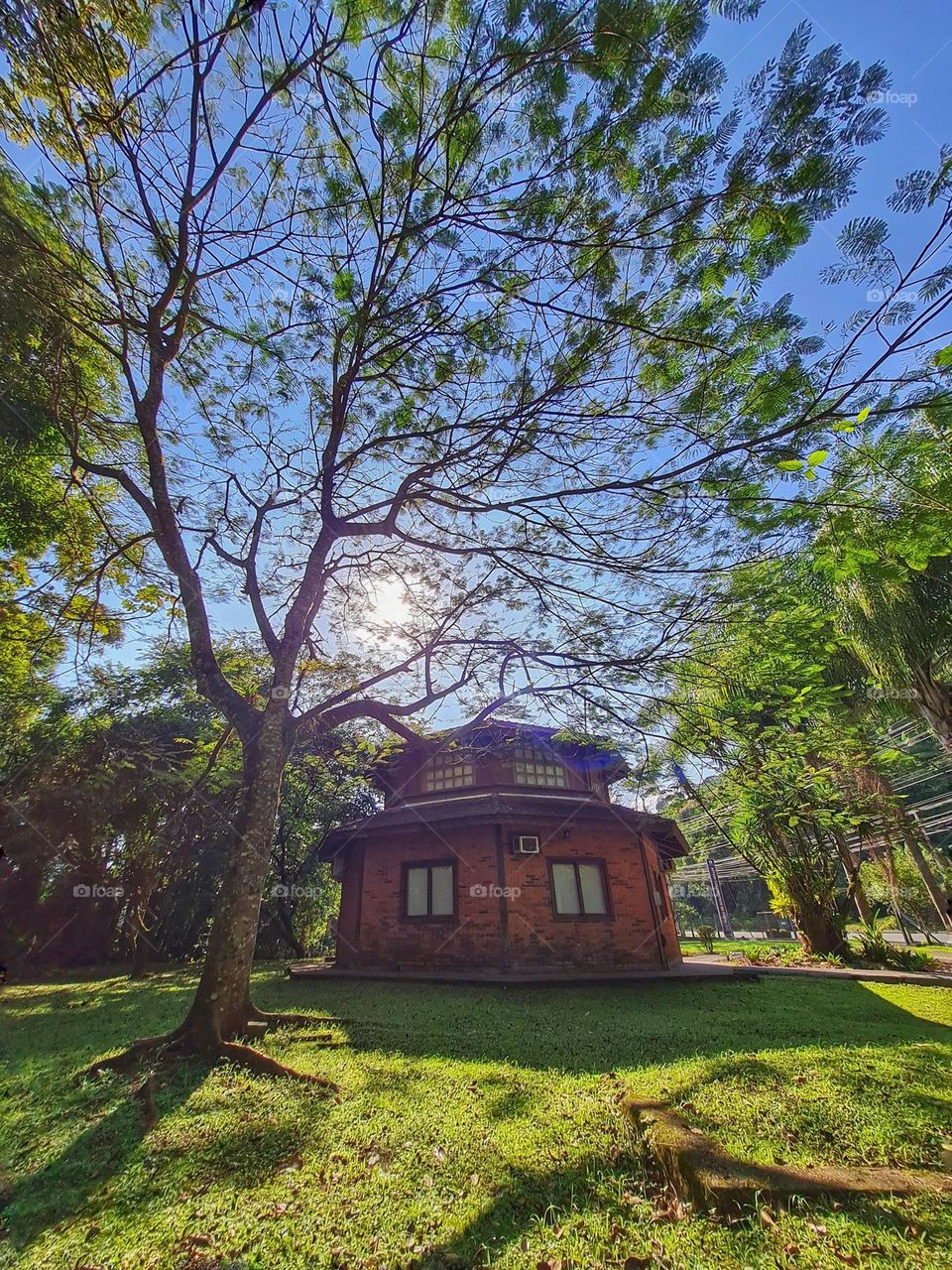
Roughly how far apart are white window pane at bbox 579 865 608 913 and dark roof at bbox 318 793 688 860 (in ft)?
3.73

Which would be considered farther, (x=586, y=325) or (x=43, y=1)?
(x=586, y=325)

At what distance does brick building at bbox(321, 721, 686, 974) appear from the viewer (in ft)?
32.9

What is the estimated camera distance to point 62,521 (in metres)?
6.33

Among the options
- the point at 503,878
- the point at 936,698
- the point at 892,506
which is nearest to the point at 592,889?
the point at 503,878

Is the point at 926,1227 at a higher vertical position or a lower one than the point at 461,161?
lower

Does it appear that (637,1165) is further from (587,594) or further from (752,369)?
(752,369)

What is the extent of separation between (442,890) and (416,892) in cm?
72

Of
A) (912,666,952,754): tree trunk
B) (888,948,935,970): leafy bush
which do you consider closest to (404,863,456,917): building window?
(912,666,952,754): tree trunk

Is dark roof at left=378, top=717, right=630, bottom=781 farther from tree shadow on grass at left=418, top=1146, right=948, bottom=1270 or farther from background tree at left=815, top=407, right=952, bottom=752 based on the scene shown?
tree shadow on grass at left=418, top=1146, right=948, bottom=1270

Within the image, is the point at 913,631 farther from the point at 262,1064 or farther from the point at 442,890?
the point at 442,890

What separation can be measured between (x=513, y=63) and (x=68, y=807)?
18192mm

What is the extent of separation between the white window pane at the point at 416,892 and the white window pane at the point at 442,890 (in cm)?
26

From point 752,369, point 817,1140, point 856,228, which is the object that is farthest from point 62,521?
point 817,1140

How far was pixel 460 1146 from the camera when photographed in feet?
10.3
